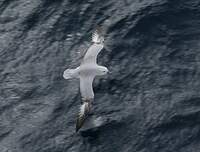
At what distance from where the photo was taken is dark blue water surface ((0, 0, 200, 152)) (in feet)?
78.3

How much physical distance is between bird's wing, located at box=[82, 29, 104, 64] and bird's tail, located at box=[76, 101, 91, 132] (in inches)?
109

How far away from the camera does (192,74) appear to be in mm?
26469

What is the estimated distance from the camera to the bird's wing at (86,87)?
973 inches

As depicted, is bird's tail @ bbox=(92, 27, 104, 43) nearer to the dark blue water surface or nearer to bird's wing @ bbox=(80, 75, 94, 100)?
the dark blue water surface

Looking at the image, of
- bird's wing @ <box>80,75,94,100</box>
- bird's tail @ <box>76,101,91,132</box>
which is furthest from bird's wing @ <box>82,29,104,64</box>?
bird's tail @ <box>76,101,91,132</box>

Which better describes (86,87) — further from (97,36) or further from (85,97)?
(97,36)

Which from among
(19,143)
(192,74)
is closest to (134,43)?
(192,74)

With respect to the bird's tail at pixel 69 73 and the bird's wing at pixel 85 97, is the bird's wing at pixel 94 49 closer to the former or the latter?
the bird's tail at pixel 69 73

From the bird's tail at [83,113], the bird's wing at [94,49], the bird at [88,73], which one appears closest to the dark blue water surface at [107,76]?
the bird's tail at [83,113]

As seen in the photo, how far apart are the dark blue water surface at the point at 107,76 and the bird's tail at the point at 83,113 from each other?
0.31m

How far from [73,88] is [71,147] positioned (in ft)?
11.7

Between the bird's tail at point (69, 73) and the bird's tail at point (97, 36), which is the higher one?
the bird's tail at point (97, 36)

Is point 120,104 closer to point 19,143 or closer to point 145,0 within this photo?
point 19,143

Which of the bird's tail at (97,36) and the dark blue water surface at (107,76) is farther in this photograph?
the bird's tail at (97,36)
